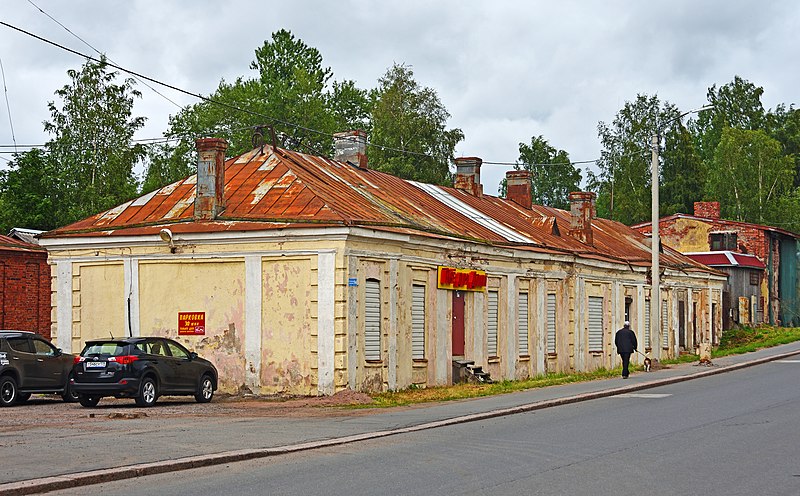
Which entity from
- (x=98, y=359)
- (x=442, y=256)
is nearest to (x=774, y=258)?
(x=442, y=256)

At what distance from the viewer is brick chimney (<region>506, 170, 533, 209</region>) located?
45.3 meters

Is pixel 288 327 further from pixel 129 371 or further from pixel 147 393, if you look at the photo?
pixel 129 371

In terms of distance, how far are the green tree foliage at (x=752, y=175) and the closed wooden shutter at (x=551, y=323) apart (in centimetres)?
4971

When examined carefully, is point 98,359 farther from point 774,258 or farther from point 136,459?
point 774,258

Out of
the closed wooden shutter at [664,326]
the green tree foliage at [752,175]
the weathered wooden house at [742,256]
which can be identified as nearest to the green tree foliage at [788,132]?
the green tree foliage at [752,175]

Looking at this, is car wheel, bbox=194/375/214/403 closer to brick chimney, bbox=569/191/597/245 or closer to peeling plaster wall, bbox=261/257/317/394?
peeling plaster wall, bbox=261/257/317/394

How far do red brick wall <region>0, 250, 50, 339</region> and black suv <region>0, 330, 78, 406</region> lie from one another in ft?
38.5

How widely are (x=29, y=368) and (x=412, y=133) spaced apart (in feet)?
140

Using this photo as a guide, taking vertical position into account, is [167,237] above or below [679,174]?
below

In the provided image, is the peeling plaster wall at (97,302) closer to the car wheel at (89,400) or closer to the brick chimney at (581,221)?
the car wheel at (89,400)

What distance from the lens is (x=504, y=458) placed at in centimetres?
1376

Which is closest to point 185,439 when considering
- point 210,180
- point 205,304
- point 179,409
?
point 179,409

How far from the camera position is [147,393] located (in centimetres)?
2278

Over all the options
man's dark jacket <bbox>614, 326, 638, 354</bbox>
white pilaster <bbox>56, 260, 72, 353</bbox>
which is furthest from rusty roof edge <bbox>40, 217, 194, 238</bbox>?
man's dark jacket <bbox>614, 326, 638, 354</bbox>
